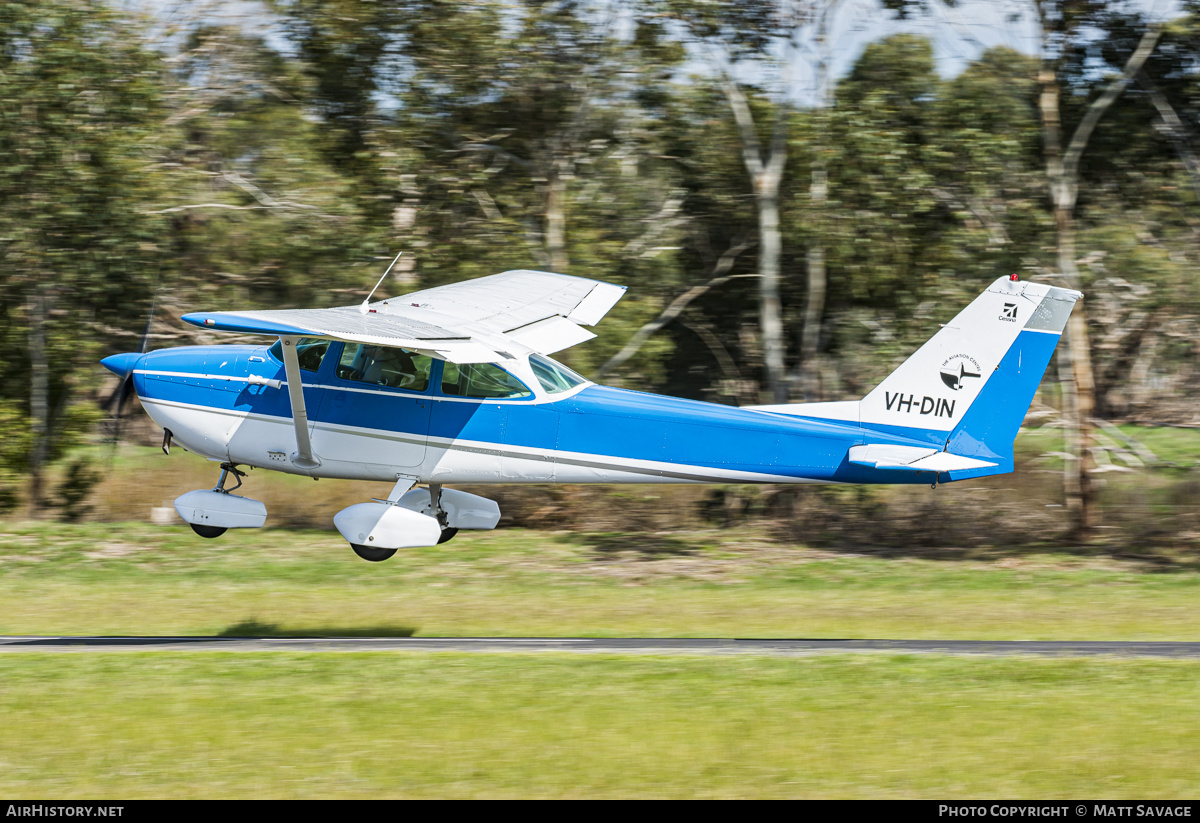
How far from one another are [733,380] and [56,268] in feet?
41.5

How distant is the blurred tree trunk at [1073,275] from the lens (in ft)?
62.4

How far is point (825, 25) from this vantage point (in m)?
19.4

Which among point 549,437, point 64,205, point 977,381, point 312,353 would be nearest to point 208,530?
point 312,353

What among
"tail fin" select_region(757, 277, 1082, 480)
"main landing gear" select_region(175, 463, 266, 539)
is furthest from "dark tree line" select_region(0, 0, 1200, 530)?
"main landing gear" select_region(175, 463, 266, 539)

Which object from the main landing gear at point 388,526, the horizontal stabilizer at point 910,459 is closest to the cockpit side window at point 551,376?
the main landing gear at point 388,526

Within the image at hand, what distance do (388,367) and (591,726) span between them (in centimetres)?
451

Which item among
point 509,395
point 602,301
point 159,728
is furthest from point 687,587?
point 159,728

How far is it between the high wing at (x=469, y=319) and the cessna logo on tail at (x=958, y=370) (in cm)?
423

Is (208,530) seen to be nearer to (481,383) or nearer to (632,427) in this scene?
(481,383)

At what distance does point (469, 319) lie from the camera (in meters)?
12.6

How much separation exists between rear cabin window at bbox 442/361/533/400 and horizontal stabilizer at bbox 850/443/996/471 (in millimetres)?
3602

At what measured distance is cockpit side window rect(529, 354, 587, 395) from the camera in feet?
38.8

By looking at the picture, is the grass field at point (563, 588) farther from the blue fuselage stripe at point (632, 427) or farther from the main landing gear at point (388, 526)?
the blue fuselage stripe at point (632, 427)

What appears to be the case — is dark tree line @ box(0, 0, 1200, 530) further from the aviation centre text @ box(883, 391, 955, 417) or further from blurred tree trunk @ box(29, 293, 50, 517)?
the aviation centre text @ box(883, 391, 955, 417)
